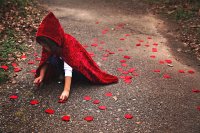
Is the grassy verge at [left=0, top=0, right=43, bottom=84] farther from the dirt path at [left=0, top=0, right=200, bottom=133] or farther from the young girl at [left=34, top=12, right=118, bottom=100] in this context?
the young girl at [left=34, top=12, right=118, bottom=100]

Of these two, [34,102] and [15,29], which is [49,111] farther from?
[15,29]

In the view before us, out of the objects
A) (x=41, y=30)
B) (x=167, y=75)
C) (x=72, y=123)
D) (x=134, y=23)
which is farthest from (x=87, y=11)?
(x=72, y=123)

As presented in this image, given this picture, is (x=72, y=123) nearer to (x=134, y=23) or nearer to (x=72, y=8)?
(x=134, y=23)

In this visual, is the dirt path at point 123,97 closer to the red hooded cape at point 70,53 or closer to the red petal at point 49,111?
the red petal at point 49,111

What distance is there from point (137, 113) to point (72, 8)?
767cm

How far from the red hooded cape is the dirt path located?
210mm

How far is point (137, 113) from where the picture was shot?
432cm

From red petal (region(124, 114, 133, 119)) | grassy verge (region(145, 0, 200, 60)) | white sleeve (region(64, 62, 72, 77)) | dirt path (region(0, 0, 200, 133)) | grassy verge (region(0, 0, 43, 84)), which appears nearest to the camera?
dirt path (region(0, 0, 200, 133))

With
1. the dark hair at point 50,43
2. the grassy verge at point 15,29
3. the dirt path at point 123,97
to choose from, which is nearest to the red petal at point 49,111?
the dirt path at point 123,97

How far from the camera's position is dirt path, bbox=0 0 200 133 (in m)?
3.96

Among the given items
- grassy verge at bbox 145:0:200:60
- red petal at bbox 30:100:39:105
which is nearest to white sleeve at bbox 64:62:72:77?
red petal at bbox 30:100:39:105

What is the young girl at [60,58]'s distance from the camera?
14.1 ft

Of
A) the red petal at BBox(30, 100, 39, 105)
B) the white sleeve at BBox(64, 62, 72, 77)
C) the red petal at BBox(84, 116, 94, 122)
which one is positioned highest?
the white sleeve at BBox(64, 62, 72, 77)

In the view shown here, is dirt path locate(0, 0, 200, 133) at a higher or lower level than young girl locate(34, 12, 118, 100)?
lower
